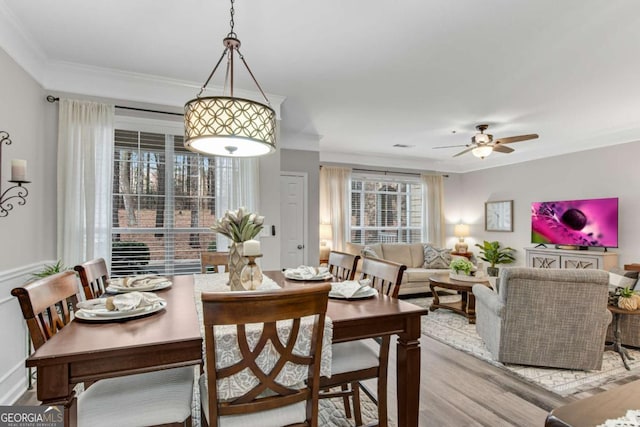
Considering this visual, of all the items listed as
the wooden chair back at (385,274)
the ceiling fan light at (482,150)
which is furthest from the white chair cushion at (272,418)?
the ceiling fan light at (482,150)

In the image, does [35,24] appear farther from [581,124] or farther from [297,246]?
[581,124]

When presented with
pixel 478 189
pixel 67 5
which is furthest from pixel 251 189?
pixel 478 189

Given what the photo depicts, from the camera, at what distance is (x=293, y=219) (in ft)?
17.8

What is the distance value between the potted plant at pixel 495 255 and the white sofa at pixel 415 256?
3.85 ft

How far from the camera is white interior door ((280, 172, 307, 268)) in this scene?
537cm

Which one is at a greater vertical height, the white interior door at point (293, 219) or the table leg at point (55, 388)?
the white interior door at point (293, 219)

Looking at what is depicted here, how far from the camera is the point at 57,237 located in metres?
2.88

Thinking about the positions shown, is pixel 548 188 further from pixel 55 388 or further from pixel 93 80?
pixel 55 388

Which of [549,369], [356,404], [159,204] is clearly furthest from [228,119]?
[549,369]

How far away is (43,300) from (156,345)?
1.90 ft

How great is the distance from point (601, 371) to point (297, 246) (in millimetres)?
3859

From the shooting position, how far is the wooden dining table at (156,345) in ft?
3.54

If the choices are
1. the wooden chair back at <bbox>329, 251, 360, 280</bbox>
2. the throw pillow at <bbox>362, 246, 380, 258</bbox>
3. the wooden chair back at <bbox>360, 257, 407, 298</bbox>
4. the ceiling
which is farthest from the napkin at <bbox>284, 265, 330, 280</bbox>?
the throw pillow at <bbox>362, 246, 380, 258</bbox>

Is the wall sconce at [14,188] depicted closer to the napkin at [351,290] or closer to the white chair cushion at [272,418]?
the white chair cushion at [272,418]
